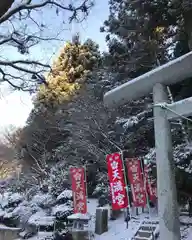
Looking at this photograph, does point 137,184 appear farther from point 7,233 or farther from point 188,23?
point 7,233

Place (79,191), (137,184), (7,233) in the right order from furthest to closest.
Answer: (7,233)
(79,191)
(137,184)

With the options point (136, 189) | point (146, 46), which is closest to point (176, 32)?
point (146, 46)

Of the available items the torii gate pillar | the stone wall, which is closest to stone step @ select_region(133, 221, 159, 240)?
the stone wall

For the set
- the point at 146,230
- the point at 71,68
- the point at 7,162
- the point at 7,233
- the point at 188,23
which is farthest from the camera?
the point at 7,162

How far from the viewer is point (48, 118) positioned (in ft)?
66.8

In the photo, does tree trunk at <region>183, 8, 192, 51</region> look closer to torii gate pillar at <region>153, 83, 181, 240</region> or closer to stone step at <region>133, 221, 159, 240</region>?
torii gate pillar at <region>153, 83, 181, 240</region>

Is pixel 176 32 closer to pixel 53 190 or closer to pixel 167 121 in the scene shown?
pixel 167 121

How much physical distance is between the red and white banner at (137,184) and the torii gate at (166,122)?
7.16m

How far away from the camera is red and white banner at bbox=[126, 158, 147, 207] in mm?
10602

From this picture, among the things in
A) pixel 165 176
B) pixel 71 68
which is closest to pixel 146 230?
pixel 165 176

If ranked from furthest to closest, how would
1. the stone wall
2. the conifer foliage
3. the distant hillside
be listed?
1. the distant hillside
2. the conifer foliage
3. the stone wall

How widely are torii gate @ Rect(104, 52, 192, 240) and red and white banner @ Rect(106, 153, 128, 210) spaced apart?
6.31 metres

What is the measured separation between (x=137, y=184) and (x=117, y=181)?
939mm

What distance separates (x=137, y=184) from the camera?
10625mm
